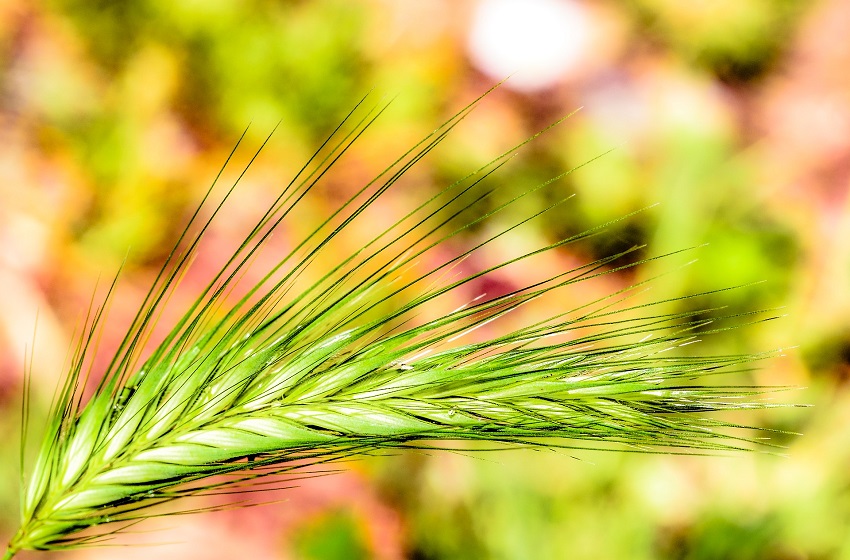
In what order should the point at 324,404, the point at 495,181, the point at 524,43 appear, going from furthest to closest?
the point at 524,43
the point at 495,181
the point at 324,404

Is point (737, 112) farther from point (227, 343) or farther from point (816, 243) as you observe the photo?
point (227, 343)

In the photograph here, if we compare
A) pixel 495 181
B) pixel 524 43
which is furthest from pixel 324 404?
pixel 524 43

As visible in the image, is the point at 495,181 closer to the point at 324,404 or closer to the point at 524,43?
the point at 524,43

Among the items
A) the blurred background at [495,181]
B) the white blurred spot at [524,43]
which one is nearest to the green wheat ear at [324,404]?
the blurred background at [495,181]

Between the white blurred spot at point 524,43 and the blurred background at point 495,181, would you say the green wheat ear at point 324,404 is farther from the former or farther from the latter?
the white blurred spot at point 524,43

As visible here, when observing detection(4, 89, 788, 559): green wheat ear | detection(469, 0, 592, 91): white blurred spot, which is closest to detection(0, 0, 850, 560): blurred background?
detection(469, 0, 592, 91): white blurred spot

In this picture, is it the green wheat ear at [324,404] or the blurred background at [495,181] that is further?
the blurred background at [495,181]

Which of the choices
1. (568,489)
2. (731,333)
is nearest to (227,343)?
(568,489)

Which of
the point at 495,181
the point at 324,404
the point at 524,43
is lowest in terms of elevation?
the point at 324,404
